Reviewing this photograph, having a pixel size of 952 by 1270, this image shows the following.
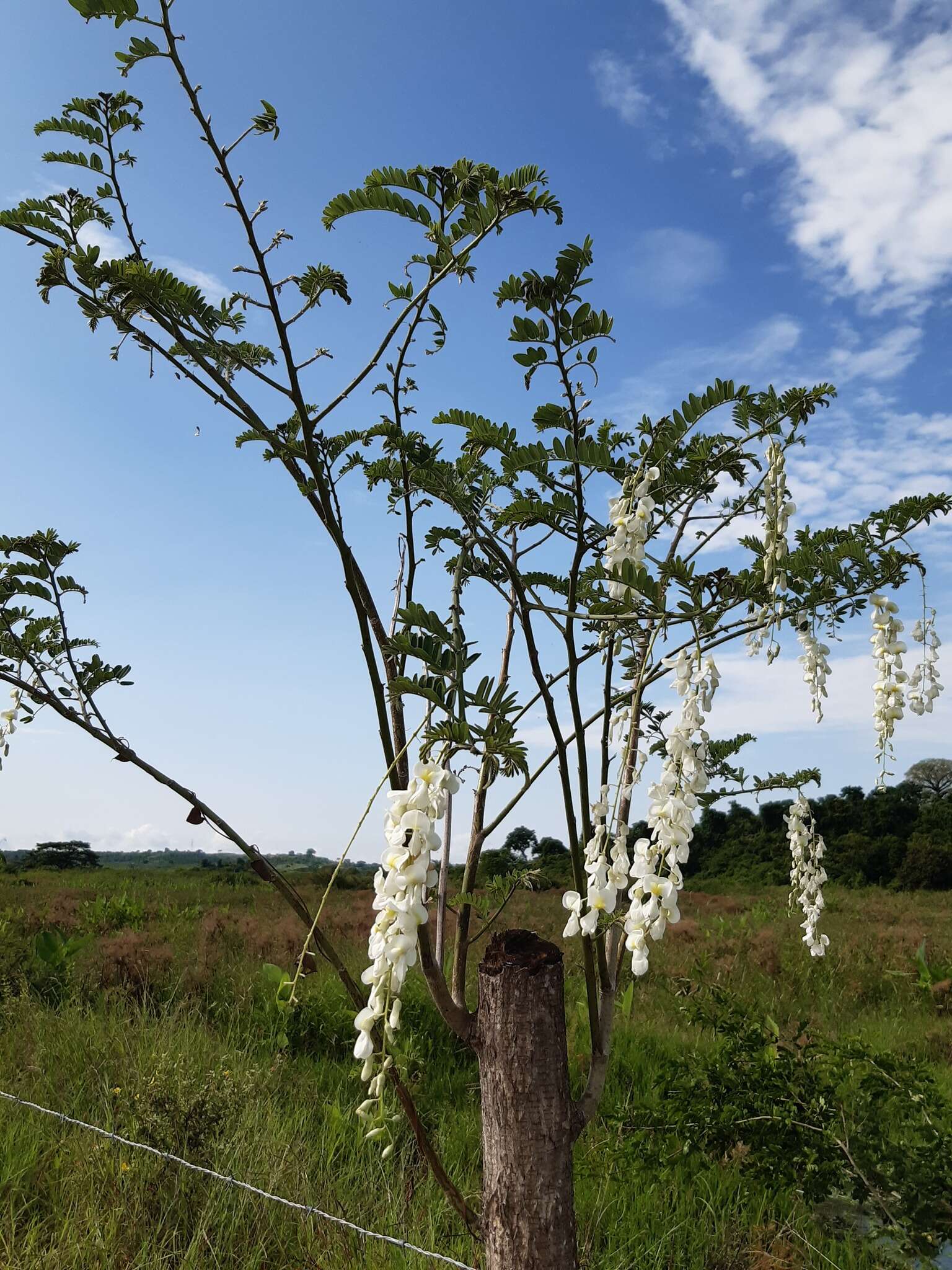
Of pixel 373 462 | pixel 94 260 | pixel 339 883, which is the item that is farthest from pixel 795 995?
pixel 339 883

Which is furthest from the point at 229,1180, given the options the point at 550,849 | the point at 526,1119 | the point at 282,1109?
the point at 550,849

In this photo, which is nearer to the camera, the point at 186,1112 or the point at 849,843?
the point at 186,1112

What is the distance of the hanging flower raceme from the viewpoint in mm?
1990

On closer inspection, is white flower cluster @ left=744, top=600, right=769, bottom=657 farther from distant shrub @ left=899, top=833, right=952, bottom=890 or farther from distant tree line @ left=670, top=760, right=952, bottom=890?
distant shrub @ left=899, top=833, right=952, bottom=890

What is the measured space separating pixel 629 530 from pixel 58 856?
659 inches

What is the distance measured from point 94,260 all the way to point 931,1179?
3.51 metres

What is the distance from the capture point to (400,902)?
1673mm

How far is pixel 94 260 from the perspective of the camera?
2.32 meters

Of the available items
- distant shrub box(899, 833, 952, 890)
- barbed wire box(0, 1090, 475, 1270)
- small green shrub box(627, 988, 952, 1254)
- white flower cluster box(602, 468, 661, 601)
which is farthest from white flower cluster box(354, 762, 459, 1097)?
distant shrub box(899, 833, 952, 890)

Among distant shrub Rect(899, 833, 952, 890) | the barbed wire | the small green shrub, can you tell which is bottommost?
the barbed wire

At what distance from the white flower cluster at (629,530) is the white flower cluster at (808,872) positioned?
6.71 feet

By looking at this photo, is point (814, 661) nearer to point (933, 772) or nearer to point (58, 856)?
point (58, 856)

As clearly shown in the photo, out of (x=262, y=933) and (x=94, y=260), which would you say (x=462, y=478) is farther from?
(x=262, y=933)

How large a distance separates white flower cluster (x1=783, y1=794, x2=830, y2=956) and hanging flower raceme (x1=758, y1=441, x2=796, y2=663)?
183 centimetres
